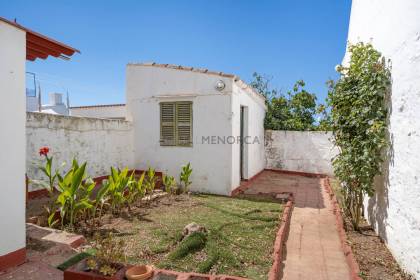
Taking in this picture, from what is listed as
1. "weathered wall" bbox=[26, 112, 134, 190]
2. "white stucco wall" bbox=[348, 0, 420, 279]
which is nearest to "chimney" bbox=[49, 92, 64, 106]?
"weathered wall" bbox=[26, 112, 134, 190]

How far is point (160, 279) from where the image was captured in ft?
9.67

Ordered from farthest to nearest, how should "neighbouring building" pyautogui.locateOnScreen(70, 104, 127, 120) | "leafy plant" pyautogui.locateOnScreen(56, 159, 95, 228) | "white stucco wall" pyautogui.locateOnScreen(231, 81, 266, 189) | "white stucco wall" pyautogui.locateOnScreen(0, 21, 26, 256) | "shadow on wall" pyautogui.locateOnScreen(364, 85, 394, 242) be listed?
"neighbouring building" pyautogui.locateOnScreen(70, 104, 127, 120) < "white stucco wall" pyautogui.locateOnScreen(231, 81, 266, 189) < "leafy plant" pyautogui.locateOnScreen(56, 159, 95, 228) < "shadow on wall" pyautogui.locateOnScreen(364, 85, 394, 242) < "white stucco wall" pyautogui.locateOnScreen(0, 21, 26, 256)

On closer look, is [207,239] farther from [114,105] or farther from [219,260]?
[114,105]

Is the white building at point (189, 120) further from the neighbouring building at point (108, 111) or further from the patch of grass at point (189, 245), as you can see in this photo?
the neighbouring building at point (108, 111)

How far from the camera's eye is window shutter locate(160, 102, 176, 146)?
27.8ft

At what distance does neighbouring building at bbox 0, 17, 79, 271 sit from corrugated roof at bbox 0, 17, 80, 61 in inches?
0.7

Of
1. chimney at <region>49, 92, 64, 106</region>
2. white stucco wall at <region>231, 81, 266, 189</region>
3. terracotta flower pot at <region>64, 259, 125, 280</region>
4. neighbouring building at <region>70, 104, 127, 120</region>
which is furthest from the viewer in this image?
chimney at <region>49, 92, 64, 106</region>

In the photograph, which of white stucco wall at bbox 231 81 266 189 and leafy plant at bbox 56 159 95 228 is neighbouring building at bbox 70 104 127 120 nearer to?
white stucco wall at bbox 231 81 266 189

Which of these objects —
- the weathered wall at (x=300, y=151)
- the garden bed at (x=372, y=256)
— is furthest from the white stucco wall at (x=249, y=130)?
the garden bed at (x=372, y=256)

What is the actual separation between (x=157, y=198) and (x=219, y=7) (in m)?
6.14

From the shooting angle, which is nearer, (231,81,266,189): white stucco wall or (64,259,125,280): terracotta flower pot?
(64,259,125,280): terracotta flower pot

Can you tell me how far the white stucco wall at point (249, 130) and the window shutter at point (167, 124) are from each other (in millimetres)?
1939

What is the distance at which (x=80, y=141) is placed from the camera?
731cm

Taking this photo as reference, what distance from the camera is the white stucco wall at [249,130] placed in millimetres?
8047
